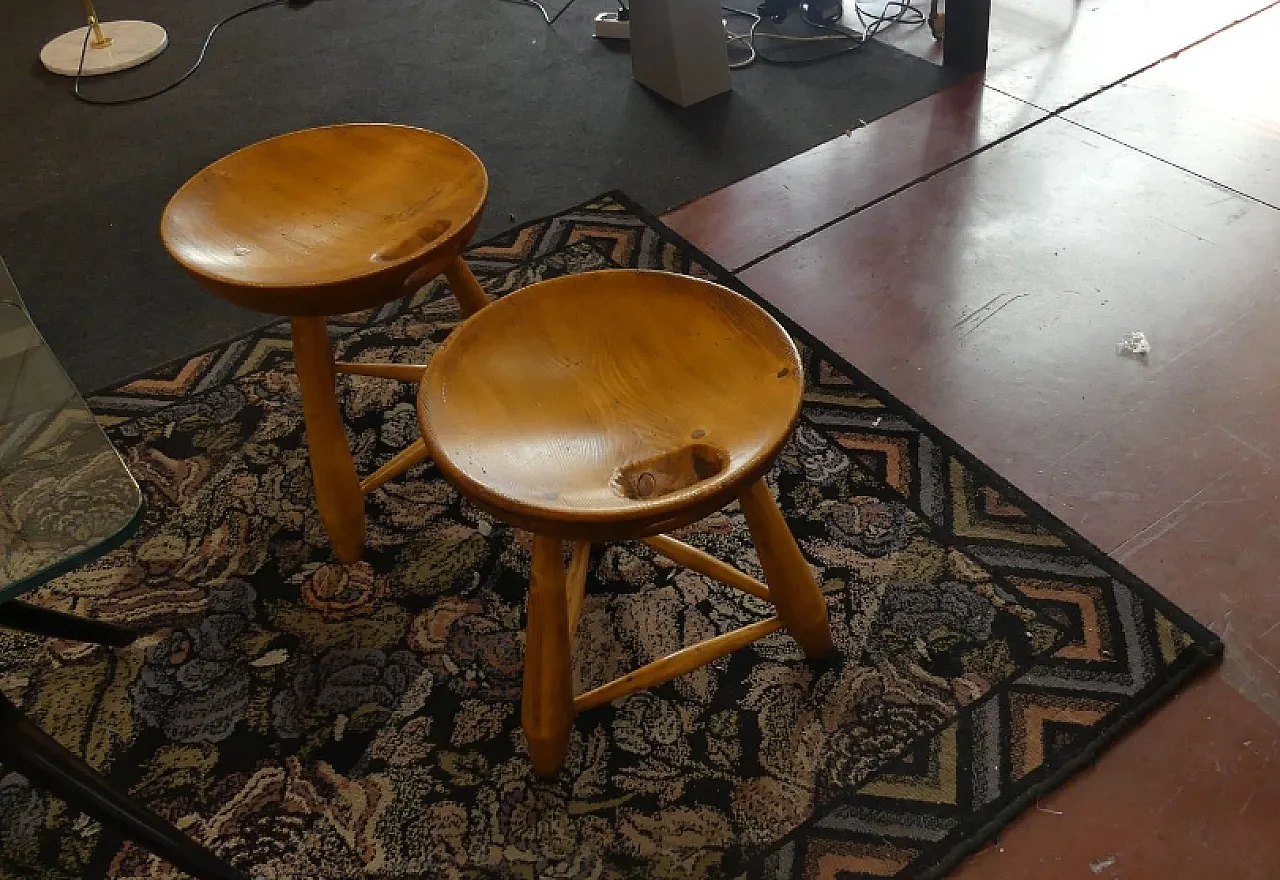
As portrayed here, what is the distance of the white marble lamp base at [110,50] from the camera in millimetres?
3176

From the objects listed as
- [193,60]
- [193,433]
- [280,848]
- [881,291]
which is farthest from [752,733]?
[193,60]

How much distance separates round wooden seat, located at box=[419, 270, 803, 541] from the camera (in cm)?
104

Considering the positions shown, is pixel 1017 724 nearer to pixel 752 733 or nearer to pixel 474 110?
pixel 752 733

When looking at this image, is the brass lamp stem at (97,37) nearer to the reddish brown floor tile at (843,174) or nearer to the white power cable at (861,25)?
the white power cable at (861,25)

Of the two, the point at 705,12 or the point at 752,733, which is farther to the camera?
the point at 705,12

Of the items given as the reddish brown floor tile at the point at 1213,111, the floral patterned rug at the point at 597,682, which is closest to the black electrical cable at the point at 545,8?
the reddish brown floor tile at the point at 1213,111

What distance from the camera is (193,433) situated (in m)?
1.94

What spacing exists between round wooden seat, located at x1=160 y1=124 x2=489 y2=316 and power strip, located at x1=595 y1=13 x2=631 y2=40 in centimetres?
159

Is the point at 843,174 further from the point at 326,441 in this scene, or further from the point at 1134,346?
the point at 326,441

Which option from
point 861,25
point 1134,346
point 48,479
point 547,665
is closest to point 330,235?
point 48,479

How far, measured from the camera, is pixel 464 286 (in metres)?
1.66

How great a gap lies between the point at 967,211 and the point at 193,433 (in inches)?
63.1

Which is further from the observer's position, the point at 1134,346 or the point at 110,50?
the point at 110,50

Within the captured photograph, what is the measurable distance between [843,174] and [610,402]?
1468mm
